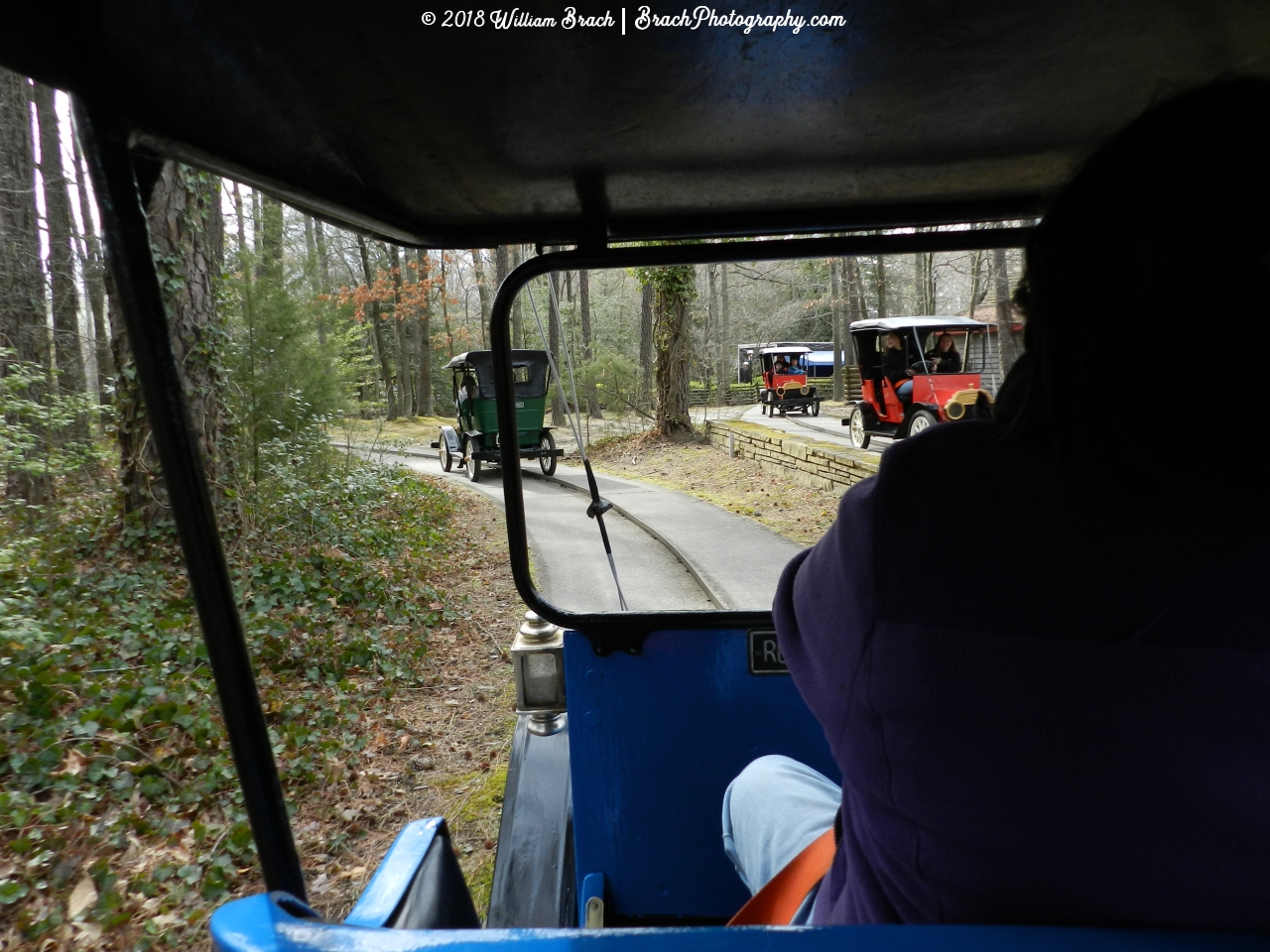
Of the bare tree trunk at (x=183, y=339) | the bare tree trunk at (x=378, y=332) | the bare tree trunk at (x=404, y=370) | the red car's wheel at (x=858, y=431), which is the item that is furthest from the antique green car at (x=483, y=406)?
the bare tree trunk at (x=404, y=370)

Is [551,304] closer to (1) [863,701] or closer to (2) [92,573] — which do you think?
(1) [863,701]

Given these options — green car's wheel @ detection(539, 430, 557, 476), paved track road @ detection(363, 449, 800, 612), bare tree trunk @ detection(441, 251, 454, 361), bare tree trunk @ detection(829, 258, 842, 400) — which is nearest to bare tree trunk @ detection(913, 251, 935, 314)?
bare tree trunk @ detection(829, 258, 842, 400)

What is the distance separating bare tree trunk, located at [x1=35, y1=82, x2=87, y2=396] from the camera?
21.8 ft

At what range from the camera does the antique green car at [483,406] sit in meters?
15.1

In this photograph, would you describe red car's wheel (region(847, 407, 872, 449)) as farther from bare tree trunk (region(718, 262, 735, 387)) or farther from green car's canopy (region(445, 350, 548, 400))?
green car's canopy (region(445, 350, 548, 400))

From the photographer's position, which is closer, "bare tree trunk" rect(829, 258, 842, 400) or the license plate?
the license plate

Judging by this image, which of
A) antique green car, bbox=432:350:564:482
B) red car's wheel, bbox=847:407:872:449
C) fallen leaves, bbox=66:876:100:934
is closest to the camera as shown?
fallen leaves, bbox=66:876:100:934

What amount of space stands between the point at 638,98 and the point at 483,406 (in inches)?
596

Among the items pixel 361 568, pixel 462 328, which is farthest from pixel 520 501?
pixel 462 328

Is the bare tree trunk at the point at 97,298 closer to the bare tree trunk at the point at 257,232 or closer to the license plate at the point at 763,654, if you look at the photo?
the bare tree trunk at the point at 257,232

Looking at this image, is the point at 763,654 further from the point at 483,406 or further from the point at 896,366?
the point at 483,406

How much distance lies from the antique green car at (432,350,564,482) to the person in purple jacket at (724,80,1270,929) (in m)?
13.5

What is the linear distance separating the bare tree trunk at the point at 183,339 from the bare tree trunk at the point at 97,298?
24cm

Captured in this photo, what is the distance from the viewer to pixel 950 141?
1.68 meters
